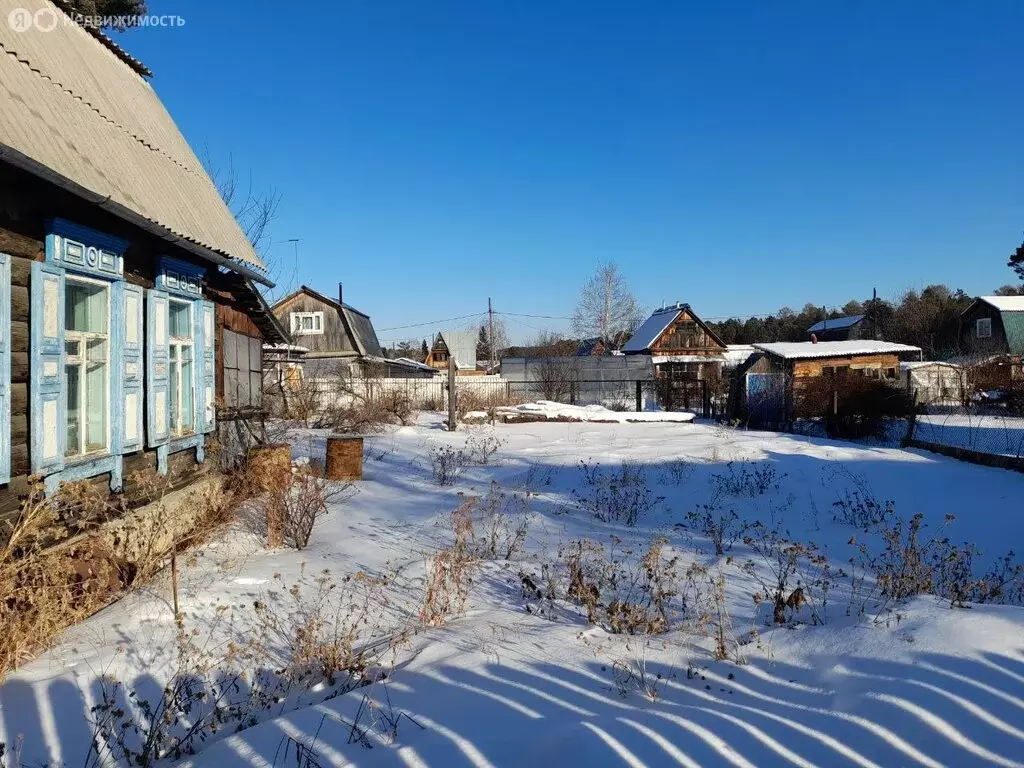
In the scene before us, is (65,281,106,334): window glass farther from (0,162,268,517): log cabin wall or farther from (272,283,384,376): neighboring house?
(272,283,384,376): neighboring house

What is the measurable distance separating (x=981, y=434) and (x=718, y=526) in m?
11.3

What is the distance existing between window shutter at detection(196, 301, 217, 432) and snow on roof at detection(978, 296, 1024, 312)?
4192 cm

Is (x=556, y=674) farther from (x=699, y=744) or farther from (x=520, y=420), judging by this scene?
(x=520, y=420)

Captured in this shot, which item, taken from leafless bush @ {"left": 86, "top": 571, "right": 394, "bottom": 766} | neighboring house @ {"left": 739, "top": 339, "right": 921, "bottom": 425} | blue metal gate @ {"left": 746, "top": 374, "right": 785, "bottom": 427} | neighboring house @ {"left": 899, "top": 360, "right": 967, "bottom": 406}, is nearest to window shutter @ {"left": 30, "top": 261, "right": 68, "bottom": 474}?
leafless bush @ {"left": 86, "top": 571, "right": 394, "bottom": 766}

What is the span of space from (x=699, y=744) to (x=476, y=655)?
143 cm

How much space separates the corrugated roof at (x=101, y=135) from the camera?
437 centimetres

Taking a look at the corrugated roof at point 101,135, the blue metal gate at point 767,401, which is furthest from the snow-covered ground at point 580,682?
the blue metal gate at point 767,401

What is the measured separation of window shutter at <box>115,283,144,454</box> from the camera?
5402 mm

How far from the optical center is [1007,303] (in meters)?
37.3

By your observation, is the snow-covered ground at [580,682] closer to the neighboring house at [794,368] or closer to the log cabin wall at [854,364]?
the neighboring house at [794,368]

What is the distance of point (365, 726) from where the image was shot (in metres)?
3.06

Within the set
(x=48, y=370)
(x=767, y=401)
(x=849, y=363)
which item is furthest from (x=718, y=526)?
(x=849, y=363)

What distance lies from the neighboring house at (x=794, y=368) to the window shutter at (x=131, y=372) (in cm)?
1581

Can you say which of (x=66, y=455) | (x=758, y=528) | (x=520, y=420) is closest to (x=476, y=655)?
(x=66, y=455)
